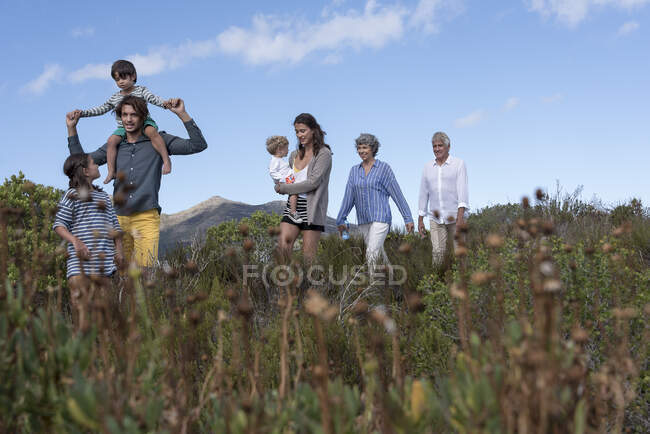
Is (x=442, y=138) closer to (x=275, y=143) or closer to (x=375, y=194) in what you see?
(x=375, y=194)

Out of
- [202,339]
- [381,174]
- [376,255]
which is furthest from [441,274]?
[202,339]

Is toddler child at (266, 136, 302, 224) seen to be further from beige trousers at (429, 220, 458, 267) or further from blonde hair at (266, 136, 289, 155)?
beige trousers at (429, 220, 458, 267)

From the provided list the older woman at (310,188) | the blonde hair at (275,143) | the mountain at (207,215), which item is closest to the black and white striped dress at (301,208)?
the older woman at (310,188)

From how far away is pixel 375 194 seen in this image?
6.41 m

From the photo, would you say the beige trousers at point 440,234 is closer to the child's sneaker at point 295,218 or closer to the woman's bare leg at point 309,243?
the woman's bare leg at point 309,243

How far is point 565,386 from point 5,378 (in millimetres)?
1697

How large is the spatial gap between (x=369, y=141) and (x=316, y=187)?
3.76 ft

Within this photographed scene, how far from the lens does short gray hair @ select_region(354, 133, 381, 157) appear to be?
664cm

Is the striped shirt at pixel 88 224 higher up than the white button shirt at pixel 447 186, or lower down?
lower down

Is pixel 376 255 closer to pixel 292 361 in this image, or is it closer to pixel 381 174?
pixel 381 174

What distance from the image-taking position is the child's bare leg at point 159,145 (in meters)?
5.52

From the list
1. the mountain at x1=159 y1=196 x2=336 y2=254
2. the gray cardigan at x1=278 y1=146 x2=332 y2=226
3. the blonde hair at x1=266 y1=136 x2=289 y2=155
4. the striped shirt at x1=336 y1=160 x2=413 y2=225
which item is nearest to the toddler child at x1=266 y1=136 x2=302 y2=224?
the blonde hair at x1=266 y1=136 x2=289 y2=155

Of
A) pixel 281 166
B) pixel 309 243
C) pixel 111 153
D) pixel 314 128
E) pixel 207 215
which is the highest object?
pixel 207 215

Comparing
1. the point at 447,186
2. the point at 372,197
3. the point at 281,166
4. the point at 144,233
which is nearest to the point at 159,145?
the point at 144,233
